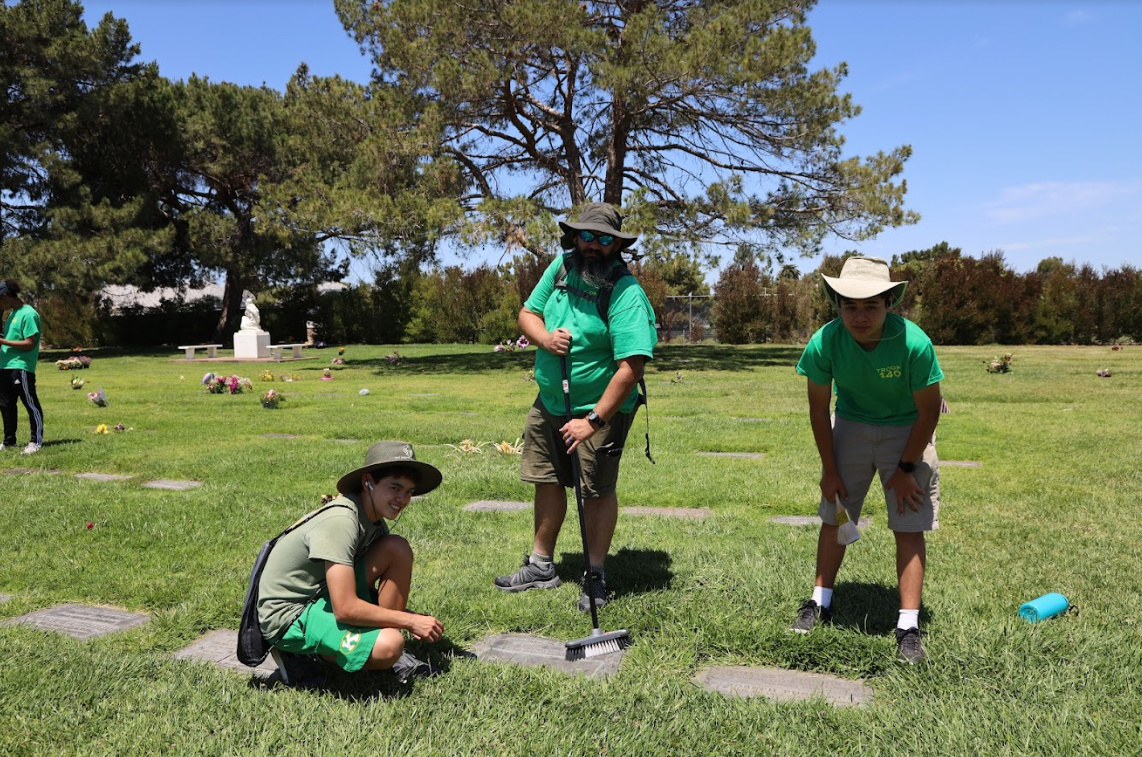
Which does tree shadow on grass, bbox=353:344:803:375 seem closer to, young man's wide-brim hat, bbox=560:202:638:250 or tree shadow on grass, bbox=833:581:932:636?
young man's wide-brim hat, bbox=560:202:638:250

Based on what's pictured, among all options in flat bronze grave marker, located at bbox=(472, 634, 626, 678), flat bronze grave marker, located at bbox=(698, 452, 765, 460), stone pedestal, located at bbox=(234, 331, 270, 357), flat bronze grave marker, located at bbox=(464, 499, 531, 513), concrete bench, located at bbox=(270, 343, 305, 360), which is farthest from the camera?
concrete bench, located at bbox=(270, 343, 305, 360)

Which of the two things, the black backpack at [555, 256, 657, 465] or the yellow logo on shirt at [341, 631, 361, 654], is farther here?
the black backpack at [555, 256, 657, 465]

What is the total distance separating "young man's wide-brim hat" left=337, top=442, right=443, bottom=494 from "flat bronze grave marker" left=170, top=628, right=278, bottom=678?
2.34 ft

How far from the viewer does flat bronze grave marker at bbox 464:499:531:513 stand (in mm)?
5168

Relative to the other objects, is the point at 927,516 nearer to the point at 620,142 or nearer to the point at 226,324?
the point at 620,142

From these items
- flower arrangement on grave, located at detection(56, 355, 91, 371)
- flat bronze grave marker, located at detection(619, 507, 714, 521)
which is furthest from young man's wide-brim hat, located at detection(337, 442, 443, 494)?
flower arrangement on grave, located at detection(56, 355, 91, 371)

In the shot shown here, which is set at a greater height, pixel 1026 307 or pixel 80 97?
pixel 80 97

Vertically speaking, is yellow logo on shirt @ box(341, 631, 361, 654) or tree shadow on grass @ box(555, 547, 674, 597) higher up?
yellow logo on shirt @ box(341, 631, 361, 654)

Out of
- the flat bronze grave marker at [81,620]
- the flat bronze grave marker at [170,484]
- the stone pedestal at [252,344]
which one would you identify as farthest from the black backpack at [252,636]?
the stone pedestal at [252,344]

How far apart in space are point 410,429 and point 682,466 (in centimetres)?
321

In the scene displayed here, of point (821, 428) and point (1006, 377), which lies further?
point (1006, 377)

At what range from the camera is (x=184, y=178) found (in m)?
29.2

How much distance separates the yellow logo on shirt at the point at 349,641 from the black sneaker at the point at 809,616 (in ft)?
5.16

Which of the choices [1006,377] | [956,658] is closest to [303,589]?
[956,658]
